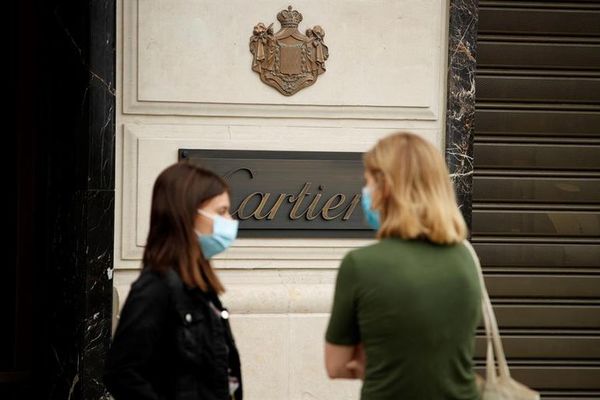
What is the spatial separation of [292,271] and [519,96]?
1.86 m

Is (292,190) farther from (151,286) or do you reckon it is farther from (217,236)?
(151,286)

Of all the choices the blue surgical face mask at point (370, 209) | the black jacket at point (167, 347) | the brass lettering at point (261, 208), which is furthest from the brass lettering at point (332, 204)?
the black jacket at point (167, 347)

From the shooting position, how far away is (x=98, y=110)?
5.86m

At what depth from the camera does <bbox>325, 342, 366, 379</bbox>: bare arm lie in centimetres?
318

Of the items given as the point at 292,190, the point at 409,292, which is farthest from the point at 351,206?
the point at 409,292

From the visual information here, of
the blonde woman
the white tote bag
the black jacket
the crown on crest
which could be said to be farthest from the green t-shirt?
the crown on crest

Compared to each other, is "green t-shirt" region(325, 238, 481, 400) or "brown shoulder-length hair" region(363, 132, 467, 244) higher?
"brown shoulder-length hair" region(363, 132, 467, 244)

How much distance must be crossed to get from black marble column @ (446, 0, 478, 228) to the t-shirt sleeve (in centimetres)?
325

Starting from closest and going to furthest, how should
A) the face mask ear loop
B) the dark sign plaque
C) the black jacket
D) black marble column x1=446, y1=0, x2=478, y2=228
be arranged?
1. the black jacket
2. the face mask ear loop
3. the dark sign plaque
4. black marble column x1=446, y1=0, x2=478, y2=228

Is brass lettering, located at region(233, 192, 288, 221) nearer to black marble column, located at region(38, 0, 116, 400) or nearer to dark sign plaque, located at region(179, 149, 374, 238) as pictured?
dark sign plaque, located at region(179, 149, 374, 238)

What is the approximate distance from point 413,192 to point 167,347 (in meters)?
0.92

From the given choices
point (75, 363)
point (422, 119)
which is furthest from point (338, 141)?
point (75, 363)

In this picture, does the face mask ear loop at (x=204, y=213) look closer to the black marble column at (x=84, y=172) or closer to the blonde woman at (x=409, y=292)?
the blonde woman at (x=409, y=292)

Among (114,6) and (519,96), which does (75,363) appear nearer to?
(114,6)
